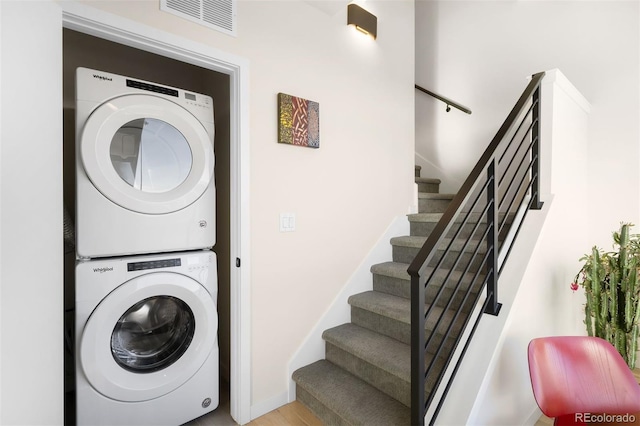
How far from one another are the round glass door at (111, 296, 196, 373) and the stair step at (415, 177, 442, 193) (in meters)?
2.47

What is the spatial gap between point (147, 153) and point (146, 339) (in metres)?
1.02

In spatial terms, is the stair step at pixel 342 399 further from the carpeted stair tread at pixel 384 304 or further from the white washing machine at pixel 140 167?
the white washing machine at pixel 140 167

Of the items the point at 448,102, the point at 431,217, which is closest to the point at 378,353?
the point at 431,217

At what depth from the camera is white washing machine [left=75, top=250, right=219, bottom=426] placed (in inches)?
59.4

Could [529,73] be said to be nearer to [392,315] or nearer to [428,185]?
[428,185]

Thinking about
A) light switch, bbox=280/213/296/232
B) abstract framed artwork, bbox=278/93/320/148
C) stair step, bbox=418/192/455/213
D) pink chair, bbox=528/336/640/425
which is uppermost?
abstract framed artwork, bbox=278/93/320/148

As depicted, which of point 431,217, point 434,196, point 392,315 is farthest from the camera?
point 434,196

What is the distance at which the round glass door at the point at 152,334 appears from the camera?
5.51 feet

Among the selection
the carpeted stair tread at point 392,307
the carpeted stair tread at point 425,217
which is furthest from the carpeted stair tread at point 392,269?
the carpeted stair tread at point 425,217

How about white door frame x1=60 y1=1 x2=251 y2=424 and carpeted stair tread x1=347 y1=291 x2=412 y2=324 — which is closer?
white door frame x1=60 y1=1 x2=251 y2=424

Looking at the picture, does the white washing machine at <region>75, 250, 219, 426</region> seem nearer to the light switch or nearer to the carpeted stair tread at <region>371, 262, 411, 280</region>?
the light switch

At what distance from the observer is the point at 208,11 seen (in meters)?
1.70

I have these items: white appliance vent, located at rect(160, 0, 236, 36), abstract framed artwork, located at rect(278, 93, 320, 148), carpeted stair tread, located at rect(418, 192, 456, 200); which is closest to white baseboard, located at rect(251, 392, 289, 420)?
abstract framed artwork, located at rect(278, 93, 320, 148)

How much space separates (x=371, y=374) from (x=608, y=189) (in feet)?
7.63
